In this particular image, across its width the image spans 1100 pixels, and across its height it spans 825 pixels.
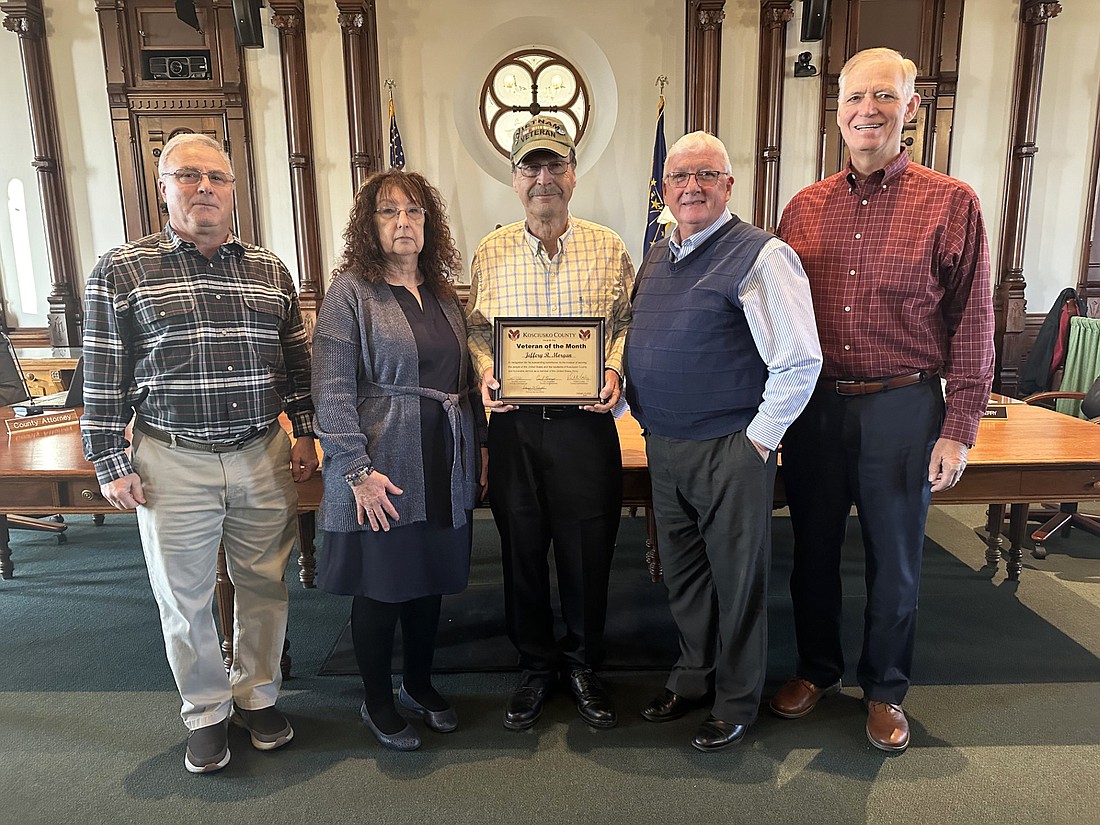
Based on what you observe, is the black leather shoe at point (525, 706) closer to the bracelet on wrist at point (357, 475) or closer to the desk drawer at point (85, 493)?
the bracelet on wrist at point (357, 475)

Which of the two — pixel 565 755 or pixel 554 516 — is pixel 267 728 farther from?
pixel 554 516

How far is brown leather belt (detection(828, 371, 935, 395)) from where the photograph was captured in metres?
1.82

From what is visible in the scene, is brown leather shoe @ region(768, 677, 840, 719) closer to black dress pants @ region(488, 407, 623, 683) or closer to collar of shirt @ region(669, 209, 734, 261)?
black dress pants @ region(488, 407, 623, 683)

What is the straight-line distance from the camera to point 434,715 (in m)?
2.08

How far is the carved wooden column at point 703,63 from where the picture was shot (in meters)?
5.08

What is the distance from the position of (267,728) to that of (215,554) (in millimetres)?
528

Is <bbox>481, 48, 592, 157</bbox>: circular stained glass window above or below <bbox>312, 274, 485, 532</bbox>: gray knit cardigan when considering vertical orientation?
above

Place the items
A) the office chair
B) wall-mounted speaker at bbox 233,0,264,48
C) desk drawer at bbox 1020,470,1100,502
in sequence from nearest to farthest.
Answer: desk drawer at bbox 1020,470,1100,502 → the office chair → wall-mounted speaker at bbox 233,0,264,48

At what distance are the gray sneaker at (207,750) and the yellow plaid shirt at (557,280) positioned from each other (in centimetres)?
119

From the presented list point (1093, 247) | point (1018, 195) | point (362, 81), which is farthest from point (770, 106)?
point (362, 81)

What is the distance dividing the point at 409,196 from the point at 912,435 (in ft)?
4.56

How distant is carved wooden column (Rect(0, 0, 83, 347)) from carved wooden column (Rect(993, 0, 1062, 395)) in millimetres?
6852

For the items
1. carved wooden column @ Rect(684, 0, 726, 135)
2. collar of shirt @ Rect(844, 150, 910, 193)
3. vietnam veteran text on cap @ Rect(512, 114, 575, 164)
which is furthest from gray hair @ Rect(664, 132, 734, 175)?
carved wooden column @ Rect(684, 0, 726, 135)

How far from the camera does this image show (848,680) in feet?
7.60
